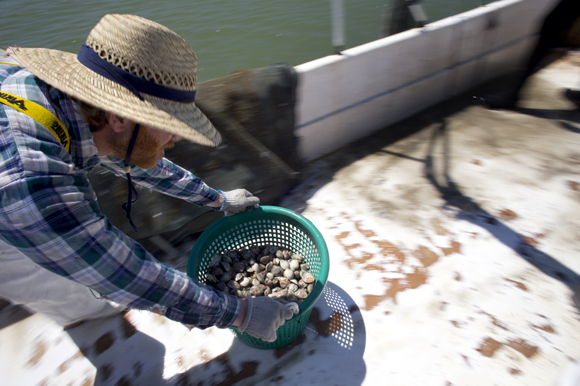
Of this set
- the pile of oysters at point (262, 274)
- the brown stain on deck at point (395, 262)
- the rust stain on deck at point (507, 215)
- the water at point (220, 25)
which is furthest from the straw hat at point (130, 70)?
the water at point (220, 25)

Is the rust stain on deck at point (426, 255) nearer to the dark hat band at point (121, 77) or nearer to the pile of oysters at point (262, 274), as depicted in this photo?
the pile of oysters at point (262, 274)

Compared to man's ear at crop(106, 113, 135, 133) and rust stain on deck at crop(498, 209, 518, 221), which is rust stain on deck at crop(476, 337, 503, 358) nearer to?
rust stain on deck at crop(498, 209, 518, 221)

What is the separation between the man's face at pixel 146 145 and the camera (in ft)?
3.44

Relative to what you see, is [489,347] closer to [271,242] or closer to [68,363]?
[271,242]

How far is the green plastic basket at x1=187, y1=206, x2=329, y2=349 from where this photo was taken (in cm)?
142

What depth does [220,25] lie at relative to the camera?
5.30 m

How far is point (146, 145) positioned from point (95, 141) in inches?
7.0

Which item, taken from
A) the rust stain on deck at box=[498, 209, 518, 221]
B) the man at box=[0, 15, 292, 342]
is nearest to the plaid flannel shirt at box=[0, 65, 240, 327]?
the man at box=[0, 15, 292, 342]

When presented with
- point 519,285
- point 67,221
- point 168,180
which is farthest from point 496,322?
point 67,221

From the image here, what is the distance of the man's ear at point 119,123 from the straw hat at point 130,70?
130 mm

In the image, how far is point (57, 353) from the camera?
1631 millimetres

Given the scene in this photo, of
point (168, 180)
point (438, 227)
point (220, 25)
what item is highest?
point (220, 25)

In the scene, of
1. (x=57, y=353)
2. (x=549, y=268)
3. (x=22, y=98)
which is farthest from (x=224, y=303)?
(x=549, y=268)

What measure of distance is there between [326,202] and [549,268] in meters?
1.28
